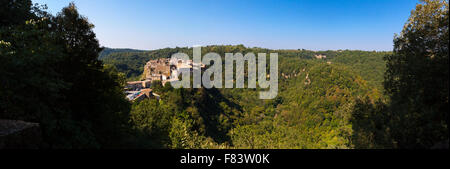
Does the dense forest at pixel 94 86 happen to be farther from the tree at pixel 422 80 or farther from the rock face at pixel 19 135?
the rock face at pixel 19 135

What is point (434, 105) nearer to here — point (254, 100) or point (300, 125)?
point (300, 125)

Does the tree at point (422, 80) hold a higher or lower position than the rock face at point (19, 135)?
higher

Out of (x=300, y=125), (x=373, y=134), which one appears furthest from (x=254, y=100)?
(x=373, y=134)

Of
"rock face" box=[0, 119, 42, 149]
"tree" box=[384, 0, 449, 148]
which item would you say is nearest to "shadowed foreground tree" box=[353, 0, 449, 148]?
"tree" box=[384, 0, 449, 148]

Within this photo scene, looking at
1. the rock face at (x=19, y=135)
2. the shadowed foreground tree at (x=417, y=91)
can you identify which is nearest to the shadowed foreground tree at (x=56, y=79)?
the rock face at (x=19, y=135)

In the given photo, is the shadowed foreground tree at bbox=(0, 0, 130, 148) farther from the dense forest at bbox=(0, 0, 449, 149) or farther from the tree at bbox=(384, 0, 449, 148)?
the tree at bbox=(384, 0, 449, 148)

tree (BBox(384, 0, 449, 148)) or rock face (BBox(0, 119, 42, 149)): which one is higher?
tree (BBox(384, 0, 449, 148))

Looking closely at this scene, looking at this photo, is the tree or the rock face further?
the tree

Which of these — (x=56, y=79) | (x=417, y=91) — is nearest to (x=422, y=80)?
(x=417, y=91)

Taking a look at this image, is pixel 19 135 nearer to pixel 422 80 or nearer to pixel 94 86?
pixel 94 86
